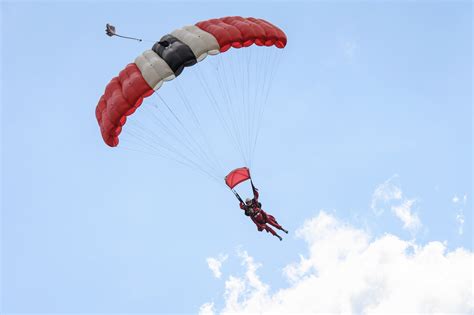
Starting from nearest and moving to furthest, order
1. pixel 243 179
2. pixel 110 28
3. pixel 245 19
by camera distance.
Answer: pixel 110 28 → pixel 243 179 → pixel 245 19

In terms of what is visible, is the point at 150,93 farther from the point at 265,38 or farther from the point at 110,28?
the point at 265,38

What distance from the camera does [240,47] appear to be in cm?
2455

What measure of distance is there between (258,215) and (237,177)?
1753 millimetres

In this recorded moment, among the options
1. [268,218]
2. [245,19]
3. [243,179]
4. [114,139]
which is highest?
[245,19]

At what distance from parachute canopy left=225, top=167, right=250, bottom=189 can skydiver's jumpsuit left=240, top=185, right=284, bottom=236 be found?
2.08 ft

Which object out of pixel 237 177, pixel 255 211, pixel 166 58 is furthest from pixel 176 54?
pixel 255 211

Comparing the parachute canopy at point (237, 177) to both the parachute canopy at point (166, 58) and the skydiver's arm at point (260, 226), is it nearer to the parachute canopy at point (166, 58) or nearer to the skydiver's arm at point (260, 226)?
the skydiver's arm at point (260, 226)

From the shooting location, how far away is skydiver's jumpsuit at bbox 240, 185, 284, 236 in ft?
76.3

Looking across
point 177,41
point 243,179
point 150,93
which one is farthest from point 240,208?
point 177,41

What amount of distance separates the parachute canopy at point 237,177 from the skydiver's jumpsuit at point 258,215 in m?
0.63

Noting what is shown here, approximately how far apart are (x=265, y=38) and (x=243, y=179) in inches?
244

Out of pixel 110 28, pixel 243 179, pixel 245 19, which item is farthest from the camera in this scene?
pixel 245 19

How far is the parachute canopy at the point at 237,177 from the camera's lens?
23556mm

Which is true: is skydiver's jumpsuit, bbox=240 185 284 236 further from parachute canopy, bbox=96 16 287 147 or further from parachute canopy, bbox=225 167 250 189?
parachute canopy, bbox=96 16 287 147
